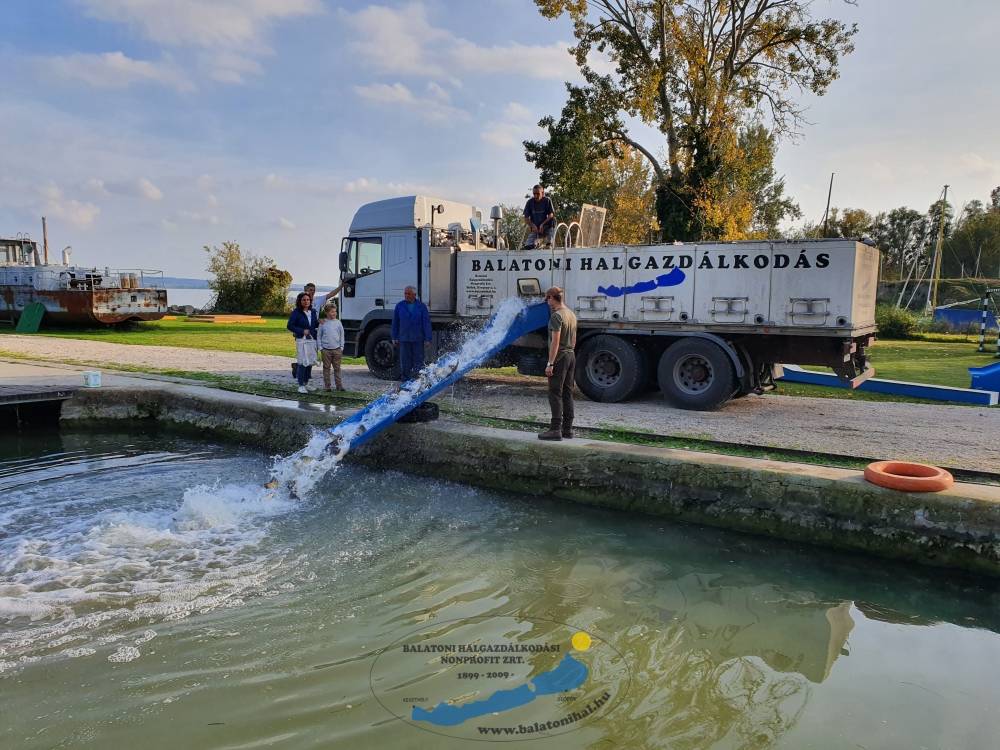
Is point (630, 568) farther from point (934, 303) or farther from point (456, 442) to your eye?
point (934, 303)

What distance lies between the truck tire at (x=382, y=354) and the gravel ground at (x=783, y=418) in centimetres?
29

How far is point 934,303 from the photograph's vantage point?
42.8 meters

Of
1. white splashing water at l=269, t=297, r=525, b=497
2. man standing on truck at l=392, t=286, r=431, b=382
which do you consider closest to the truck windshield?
man standing on truck at l=392, t=286, r=431, b=382

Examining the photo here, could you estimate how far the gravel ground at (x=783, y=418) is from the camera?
7664 mm

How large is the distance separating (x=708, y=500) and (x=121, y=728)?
5.05m

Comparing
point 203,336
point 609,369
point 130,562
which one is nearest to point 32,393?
point 130,562

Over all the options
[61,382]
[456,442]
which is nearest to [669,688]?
[456,442]

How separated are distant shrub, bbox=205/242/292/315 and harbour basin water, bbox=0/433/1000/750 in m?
31.7

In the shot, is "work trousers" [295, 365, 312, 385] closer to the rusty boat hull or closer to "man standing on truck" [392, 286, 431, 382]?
"man standing on truck" [392, 286, 431, 382]

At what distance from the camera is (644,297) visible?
10.8 metres

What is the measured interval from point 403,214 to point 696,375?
20.5ft

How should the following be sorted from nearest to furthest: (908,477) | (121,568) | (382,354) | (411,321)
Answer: (121,568)
(908,477)
(411,321)
(382,354)

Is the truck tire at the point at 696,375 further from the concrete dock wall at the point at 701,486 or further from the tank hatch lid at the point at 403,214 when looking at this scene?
the tank hatch lid at the point at 403,214

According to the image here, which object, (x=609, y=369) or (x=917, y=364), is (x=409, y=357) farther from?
(x=917, y=364)
